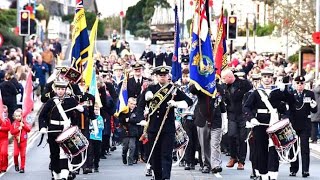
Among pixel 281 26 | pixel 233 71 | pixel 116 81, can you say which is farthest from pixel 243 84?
pixel 281 26

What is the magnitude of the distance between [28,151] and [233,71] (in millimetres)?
6288

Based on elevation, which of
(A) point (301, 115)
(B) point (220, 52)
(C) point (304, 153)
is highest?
(B) point (220, 52)

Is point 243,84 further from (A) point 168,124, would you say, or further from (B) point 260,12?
(B) point 260,12

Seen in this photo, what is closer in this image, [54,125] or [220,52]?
[54,125]

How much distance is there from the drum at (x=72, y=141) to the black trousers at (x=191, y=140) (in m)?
3.82

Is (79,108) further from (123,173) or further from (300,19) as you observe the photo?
(300,19)

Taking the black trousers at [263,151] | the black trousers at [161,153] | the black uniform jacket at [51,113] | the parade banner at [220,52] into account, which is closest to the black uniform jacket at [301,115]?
the black trousers at [263,151]

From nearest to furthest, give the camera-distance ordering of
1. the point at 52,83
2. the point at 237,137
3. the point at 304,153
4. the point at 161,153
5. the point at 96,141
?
the point at 161,153
the point at 52,83
the point at 304,153
the point at 96,141
the point at 237,137

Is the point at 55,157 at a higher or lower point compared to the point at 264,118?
lower

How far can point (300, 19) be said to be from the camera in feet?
161

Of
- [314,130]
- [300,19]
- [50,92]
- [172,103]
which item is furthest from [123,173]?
[300,19]

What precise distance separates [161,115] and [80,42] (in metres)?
4.35

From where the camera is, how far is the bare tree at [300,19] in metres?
48.7

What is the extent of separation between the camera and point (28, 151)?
26281mm
